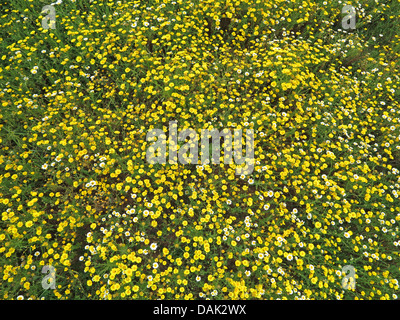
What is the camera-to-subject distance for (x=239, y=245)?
10.1 ft

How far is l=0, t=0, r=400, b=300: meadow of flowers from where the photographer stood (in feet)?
9.33

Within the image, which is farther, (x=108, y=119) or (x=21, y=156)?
(x=108, y=119)

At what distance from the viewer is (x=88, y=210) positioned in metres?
3.10

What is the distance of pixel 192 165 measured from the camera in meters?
→ 3.60

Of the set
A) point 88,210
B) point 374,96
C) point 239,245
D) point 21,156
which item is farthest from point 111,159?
point 374,96

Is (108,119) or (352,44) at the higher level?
(352,44)

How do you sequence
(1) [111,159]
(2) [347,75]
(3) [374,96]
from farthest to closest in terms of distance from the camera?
1. (2) [347,75]
2. (3) [374,96]
3. (1) [111,159]

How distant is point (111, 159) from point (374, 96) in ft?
15.8

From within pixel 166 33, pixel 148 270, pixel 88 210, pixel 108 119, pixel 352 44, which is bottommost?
pixel 148 270

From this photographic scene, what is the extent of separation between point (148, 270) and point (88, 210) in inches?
43.8

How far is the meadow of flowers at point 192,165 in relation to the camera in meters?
2.84

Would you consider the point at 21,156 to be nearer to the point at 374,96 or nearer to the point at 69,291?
the point at 69,291
